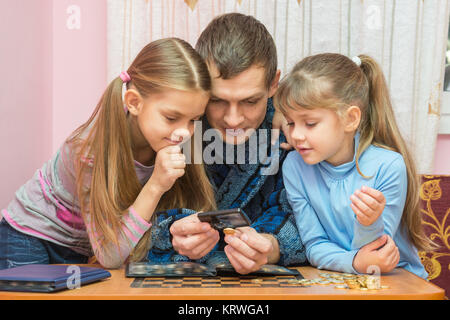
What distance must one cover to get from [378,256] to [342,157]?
0.33 metres

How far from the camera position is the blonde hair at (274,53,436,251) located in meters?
1.30

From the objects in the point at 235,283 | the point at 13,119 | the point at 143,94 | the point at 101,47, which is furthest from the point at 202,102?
the point at 101,47

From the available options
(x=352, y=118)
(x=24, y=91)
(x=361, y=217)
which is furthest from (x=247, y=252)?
(x=24, y=91)

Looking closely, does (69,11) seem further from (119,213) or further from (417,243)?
(417,243)

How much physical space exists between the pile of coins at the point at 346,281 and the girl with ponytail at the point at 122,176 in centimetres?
43

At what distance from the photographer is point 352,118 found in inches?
51.9

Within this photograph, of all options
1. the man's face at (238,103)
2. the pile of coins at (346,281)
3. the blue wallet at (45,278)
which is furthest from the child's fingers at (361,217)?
the blue wallet at (45,278)

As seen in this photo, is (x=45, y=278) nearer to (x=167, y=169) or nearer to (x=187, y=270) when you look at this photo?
(x=187, y=270)

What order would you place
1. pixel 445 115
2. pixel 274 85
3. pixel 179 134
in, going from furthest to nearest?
pixel 445 115 → pixel 274 85 → pixel 179 134

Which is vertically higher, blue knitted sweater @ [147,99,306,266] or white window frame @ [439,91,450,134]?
white window frame @ [439,91,450,134]

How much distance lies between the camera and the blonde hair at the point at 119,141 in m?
1.24

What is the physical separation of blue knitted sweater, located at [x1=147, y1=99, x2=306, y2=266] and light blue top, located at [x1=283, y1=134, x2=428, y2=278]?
1.5 inches

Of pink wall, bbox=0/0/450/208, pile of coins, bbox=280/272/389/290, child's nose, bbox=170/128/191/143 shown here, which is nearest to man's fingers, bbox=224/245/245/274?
pile of coins, bbox=280/272/389/290

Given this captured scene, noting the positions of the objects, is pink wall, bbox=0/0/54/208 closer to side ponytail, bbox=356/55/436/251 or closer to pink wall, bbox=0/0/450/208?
pink wall, bbox=0/0/450/208
